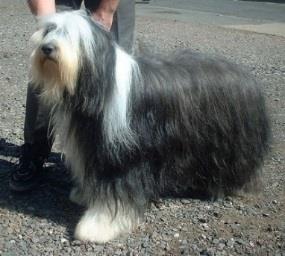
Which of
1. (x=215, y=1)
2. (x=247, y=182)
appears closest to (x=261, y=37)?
(x=247, y=182)

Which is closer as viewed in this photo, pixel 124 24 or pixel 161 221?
pixel 161 221

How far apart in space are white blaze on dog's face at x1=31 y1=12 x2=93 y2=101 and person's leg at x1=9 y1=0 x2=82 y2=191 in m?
0.76

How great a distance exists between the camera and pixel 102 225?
11.1 feet

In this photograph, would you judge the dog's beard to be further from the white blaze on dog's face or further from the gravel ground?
the gravel ground

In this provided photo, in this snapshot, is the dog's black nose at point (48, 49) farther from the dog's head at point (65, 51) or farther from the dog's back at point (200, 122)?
the dog's back at point (200, 122)

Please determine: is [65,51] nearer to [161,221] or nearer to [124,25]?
[124,25]

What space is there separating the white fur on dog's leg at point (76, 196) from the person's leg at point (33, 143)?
339 millimetres

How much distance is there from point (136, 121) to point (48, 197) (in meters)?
0.99

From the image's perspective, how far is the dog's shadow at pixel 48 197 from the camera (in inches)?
145

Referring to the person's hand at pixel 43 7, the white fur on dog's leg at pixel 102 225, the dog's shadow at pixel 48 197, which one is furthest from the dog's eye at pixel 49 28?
the dog's shadow at pixel 48 197

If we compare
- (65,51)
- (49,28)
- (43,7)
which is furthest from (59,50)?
(43,7)

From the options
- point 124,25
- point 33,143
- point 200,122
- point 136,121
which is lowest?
point 33,143

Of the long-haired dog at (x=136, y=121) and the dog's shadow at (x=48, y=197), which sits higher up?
the long-haired dog at (x=136, y=121)

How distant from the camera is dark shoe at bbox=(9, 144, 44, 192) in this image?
12.9ft
